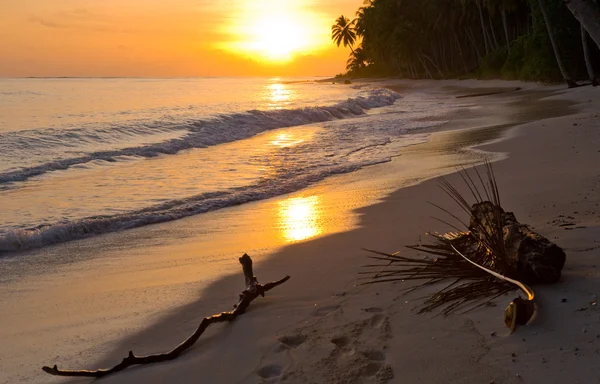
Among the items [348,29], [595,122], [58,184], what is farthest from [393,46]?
[58,184]

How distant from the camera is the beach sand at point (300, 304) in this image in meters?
2.76

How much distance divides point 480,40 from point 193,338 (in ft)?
221

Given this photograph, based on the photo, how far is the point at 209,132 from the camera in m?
19.4

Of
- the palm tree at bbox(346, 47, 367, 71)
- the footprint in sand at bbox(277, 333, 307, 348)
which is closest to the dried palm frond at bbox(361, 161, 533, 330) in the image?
the footprint in sand at bbox(277, 333, 307, 348)

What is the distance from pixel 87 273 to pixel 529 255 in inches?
156

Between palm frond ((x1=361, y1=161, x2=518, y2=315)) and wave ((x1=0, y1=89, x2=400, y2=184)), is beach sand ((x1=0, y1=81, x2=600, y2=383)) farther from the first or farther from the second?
wave ((x1=0, y1=89, x2=400, y2=184))

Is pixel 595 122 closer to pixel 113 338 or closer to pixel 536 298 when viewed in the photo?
pixel 536 298

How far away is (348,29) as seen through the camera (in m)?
107

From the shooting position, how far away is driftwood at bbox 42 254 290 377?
3.08 metres

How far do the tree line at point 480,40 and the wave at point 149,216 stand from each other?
21.2 meters

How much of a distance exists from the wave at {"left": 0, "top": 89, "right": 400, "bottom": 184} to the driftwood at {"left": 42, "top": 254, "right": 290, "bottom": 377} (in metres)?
8.75

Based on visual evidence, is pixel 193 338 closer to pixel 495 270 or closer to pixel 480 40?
pixel 495 270

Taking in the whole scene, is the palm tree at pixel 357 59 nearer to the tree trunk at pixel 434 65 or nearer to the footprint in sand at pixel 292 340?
the tree trunk at pixel 434 65

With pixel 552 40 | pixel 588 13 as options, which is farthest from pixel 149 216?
pixel 552 40
